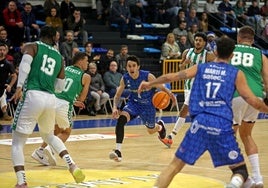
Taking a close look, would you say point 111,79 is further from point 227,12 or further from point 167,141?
point 227,12

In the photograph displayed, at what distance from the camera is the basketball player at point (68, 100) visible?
→ 11375mm

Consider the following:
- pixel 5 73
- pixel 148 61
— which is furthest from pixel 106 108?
pixel 5 73

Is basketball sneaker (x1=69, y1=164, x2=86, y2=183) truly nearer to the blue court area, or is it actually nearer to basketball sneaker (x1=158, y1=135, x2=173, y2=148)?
basketball sneaker (x1=158, y1=135, x2=173, y2=148)

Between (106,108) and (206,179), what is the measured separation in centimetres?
1158

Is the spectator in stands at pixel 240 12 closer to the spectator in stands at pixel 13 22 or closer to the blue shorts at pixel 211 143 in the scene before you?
the spectator in stands at pixel 13 22

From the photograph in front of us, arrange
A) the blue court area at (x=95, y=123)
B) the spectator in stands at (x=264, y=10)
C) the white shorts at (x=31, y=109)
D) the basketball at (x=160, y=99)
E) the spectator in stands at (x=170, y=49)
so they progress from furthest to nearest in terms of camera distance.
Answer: the spectator in stands at (x=264, y=10) → the spectator in stands at (x=170, y=49) → the blue court area at (x=95, y=123) → the basketball at (x=160, y=99) → the white shorts at (x=31, y=109)

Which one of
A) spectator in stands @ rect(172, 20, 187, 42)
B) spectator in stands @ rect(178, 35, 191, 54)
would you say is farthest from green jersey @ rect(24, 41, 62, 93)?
spectator in stands @ rect(172, 20, 187, 42)

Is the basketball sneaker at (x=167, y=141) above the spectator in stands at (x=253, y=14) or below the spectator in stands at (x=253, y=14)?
above

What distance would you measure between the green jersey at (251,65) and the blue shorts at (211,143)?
6.51 ft

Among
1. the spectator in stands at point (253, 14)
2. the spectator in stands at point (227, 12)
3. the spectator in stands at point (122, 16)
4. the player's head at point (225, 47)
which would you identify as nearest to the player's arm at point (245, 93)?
the player's head at point (225, 47)

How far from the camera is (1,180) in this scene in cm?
1005

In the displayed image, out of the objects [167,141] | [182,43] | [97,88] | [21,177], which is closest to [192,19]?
[182,43]

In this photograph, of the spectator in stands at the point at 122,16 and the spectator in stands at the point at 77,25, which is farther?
the spectator in stands at the point at 122,16

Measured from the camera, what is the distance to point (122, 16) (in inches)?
965
